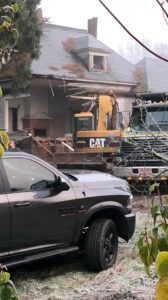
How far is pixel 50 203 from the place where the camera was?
6.46 metres

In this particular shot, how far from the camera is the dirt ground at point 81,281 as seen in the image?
19.3 feet

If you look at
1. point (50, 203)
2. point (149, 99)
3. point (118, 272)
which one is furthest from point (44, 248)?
point (149, 99)

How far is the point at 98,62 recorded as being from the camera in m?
30.6

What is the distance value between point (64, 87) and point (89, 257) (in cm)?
1977

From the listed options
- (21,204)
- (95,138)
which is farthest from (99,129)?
(21,204)

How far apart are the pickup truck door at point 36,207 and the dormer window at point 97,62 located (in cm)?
2335

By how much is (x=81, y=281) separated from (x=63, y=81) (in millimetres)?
19615

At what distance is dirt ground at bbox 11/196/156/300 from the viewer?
5.87 metres

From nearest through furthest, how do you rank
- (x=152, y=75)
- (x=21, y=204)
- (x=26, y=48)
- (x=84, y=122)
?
(x=21, y=204), (x=26, y=48), (x=84, y=122), (x=152, y=75)

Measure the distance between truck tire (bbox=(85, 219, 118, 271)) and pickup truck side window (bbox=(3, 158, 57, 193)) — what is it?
0.84 m

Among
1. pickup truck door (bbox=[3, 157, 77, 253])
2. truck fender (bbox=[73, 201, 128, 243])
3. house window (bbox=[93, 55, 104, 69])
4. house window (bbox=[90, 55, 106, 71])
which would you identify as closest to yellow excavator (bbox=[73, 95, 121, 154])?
truck fender (bbox=[73, 201, 128, 243])

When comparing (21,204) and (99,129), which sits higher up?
(99,129)

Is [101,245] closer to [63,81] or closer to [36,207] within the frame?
[36,207]

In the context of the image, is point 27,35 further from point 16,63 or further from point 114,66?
point 114,66
